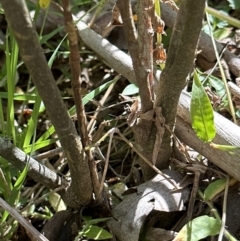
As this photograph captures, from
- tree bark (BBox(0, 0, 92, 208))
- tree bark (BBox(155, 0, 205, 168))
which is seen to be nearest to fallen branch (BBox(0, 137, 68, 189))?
tree bark (BBox(0, 0, 92, 208))

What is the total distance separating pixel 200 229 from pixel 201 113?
0.74ft

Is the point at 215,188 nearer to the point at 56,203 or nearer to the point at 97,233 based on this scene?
the point at 97,233

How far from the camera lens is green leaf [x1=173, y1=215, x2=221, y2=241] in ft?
3.15

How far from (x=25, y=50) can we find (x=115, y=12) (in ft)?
1.21

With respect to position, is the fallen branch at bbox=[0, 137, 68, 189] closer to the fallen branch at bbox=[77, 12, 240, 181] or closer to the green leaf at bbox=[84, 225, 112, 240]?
the green leaf at bbox=[84, 225, 112, 240]

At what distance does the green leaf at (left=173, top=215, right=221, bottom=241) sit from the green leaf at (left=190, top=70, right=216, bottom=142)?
0.17 metres

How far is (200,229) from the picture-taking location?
0.97m

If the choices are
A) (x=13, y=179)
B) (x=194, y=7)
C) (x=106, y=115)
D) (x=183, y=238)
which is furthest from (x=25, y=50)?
(x=106, y=115)

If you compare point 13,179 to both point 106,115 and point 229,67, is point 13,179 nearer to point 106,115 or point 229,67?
point 106,115

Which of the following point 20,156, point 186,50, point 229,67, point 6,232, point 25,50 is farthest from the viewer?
point 229,67

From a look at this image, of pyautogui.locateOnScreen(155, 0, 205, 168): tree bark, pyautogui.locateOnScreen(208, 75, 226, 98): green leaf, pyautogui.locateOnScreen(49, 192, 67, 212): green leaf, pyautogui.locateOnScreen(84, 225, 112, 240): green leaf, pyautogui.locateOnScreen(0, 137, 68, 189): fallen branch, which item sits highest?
pyautogui.locateOnScreen(155, 0, 205, 168): tree bark

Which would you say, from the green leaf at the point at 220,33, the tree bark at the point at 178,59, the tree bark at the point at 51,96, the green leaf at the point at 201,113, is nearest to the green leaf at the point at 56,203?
the tree bark at the point at 51,96

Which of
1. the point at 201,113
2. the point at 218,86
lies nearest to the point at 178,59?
the point at 201,113

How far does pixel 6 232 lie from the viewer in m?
1.17
